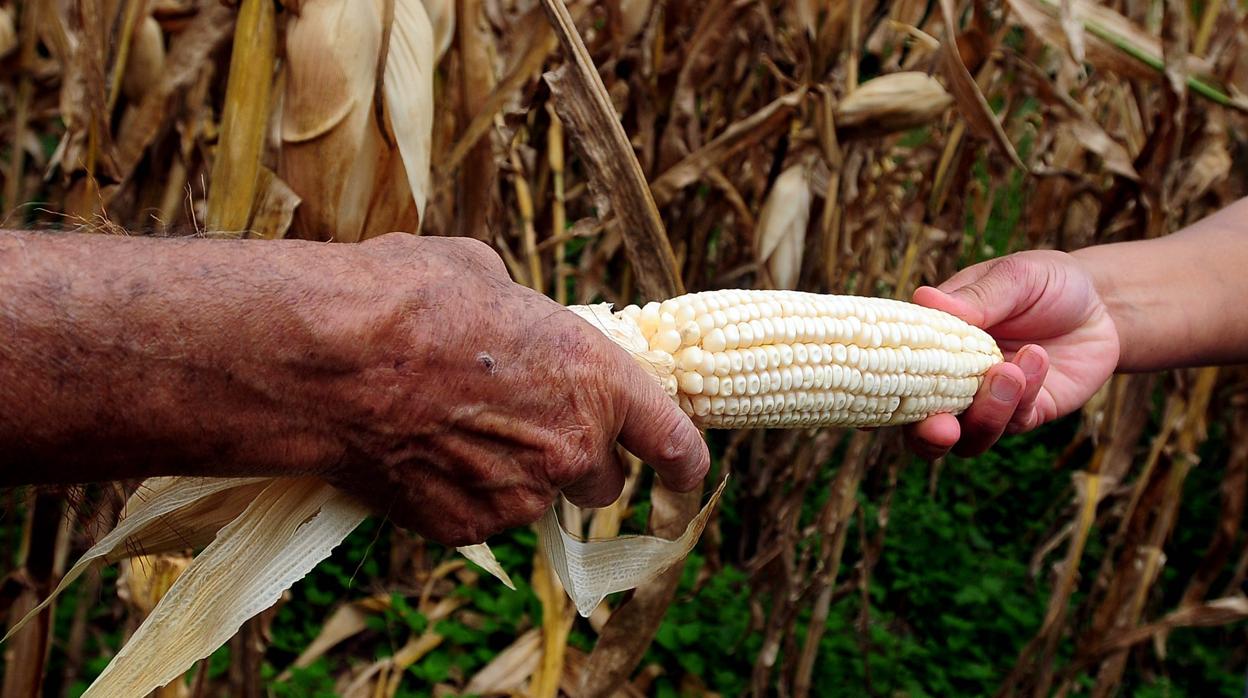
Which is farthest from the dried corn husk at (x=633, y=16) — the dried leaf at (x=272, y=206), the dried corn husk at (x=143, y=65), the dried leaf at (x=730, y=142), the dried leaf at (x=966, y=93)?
the dried leaf at (x=272, y=206)

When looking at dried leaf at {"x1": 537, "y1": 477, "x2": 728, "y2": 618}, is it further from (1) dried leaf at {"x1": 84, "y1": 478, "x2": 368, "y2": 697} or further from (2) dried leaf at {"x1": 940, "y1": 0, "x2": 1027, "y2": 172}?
(2) dried leaf at {"x1": 940, "y1": 0, "x2": 1027, "y2": 172}

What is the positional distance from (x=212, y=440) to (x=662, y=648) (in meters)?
2.09

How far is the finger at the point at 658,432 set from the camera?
3.75 ft

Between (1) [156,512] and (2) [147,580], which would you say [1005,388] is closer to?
(1) [156,512]

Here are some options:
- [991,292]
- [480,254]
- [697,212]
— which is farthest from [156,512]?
[697,212]

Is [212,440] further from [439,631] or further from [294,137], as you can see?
[439,631]

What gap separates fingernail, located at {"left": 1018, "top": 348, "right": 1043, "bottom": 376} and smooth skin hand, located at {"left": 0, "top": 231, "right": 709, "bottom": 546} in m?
0.67

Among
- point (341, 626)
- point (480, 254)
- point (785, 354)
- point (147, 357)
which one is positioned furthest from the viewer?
point (341, 626)

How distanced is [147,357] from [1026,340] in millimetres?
1506

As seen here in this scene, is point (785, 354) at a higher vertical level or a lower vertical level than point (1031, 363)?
higher

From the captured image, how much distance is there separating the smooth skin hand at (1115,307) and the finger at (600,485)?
71 cm

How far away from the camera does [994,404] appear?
1535 millimetres

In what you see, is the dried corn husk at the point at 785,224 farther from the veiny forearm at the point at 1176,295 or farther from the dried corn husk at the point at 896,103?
the veiny forearm at the point at 1176,295

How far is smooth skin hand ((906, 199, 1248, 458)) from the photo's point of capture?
1.72 m
